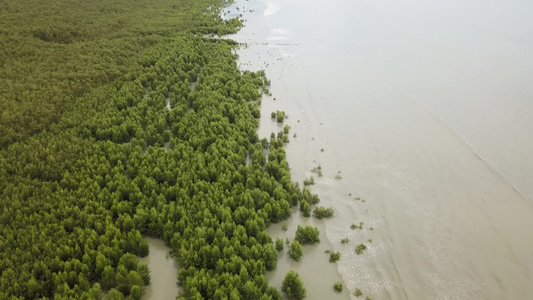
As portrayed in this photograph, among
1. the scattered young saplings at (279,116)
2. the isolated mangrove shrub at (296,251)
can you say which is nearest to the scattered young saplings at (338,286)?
the isolated mangrove shrub at (296,251)

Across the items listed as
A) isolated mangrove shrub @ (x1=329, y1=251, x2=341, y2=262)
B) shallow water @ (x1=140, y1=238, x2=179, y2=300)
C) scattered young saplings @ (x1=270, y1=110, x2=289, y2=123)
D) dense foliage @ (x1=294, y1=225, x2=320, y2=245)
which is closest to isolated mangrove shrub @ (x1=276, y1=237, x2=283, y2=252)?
dense foliage @ (x1=294, y1=225, x2=320, y2=245)

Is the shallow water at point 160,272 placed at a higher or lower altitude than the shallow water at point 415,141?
lower

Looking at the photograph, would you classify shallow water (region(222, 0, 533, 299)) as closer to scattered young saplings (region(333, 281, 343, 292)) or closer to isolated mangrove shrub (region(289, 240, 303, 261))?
scattered young saplings (region(333, 281, 343, 292))

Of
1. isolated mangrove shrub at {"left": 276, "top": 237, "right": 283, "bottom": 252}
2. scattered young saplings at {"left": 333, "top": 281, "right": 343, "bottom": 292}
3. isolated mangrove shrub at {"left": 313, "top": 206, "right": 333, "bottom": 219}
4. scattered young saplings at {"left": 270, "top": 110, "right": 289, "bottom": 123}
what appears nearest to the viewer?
scattered young saplings at {"left": 333, "top": 281, "right": 343, "bottom": 292}

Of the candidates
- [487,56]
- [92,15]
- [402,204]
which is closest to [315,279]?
[402,204]

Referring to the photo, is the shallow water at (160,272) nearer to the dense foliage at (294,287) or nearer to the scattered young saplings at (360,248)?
the dense foliage at (294,287)

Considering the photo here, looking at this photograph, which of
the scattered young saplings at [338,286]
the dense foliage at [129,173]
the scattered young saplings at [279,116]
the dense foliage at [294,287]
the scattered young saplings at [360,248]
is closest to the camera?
the dense foliage at [294,287]

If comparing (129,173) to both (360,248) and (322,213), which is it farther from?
(360,248)

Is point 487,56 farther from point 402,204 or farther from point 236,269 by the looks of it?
point 236,269
